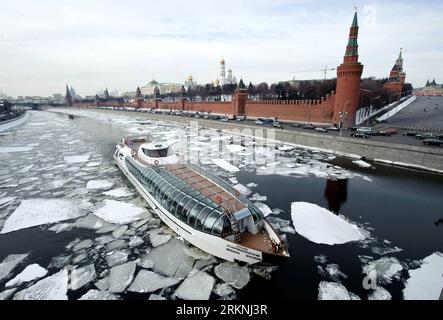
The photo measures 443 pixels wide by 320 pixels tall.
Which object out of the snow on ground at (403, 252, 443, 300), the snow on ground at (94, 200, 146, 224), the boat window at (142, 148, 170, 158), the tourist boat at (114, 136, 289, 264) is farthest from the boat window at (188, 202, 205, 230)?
the snow on ground at (403, 252, 443, 300)

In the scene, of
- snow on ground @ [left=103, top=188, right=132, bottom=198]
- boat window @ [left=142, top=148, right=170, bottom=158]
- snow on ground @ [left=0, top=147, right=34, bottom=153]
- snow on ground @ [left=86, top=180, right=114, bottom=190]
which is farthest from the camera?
snow on ground @ [left=0, top=147, right=34, bottom=153]

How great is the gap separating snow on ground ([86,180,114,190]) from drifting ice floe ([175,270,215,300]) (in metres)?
13.4

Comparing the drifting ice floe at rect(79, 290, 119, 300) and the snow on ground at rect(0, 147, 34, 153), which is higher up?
the snow on ground at rect(0, 147, 34, 153)

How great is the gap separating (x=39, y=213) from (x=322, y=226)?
61.0 ft

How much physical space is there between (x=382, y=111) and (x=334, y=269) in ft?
223

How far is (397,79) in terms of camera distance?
89375 mm

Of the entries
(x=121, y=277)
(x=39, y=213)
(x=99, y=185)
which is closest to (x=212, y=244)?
(x=121, y=277)

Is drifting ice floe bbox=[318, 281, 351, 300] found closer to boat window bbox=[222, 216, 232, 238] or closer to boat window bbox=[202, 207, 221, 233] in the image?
boat window bbox=[222, 216, 232, 238]

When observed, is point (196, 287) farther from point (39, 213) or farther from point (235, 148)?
point (235, 148)

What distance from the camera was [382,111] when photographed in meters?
64.0

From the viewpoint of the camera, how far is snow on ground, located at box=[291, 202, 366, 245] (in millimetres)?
13412
